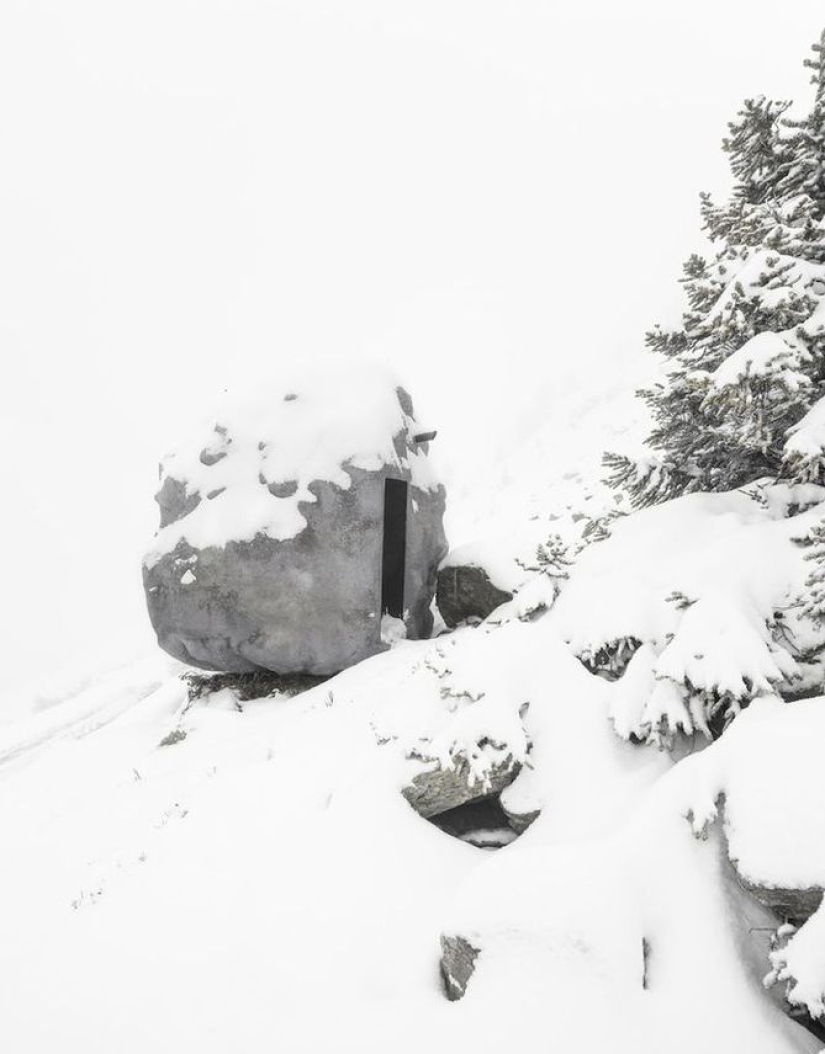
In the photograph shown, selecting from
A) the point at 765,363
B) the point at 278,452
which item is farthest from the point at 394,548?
the point at 765,363

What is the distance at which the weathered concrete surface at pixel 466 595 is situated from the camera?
11.1m

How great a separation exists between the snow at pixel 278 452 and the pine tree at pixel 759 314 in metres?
6.02

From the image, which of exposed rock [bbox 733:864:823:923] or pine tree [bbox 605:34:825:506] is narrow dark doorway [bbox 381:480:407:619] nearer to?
pine tree [bbox 605:34:825:506]

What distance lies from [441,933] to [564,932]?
87cm

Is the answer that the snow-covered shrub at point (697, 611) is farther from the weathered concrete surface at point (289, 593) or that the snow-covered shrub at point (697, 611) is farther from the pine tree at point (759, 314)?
the weathered concrete surface at point (289, 593)

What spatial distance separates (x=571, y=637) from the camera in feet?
19.3

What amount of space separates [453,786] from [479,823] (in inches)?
18.8

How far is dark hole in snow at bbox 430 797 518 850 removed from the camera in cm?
490

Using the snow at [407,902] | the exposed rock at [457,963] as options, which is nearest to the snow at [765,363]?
the snow at [407,902]

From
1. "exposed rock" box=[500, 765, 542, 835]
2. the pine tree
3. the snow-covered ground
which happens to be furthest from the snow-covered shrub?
"exposed rock" box=[500, 765, 542, 835]

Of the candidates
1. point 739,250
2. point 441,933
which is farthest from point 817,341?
point 441,933

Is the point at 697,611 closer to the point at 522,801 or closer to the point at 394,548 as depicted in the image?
the point at 522,801

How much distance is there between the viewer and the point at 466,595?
A: 1153 centimetres

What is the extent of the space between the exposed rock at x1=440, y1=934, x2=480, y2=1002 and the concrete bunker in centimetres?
731
